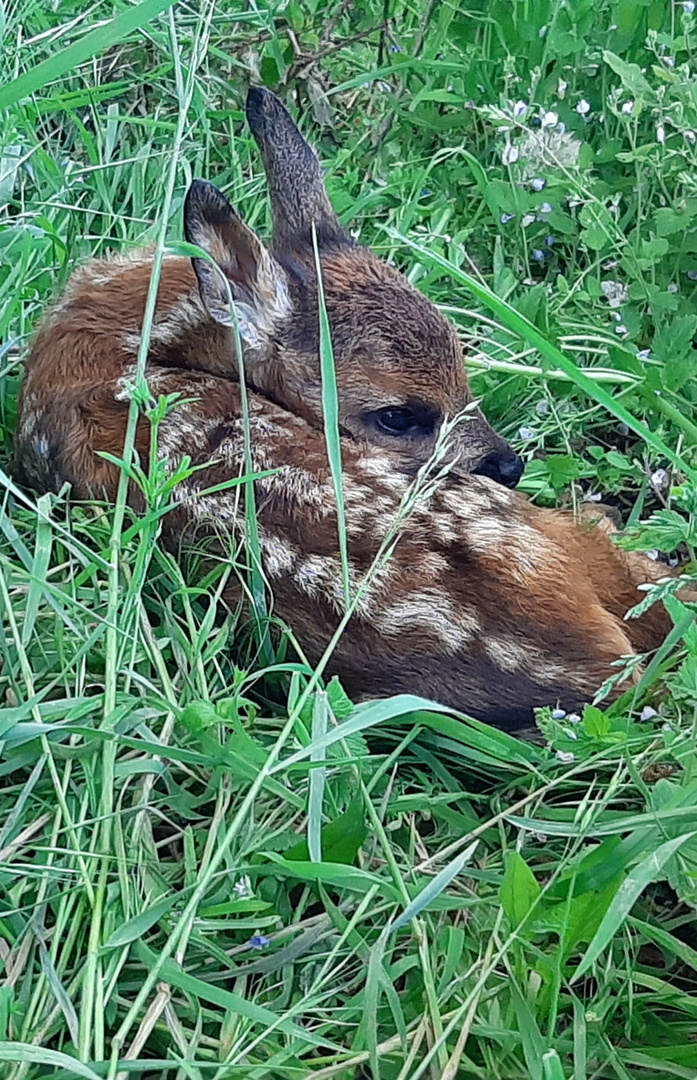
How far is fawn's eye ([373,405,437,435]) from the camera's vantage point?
259 cm

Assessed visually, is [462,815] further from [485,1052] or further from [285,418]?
[285,418]

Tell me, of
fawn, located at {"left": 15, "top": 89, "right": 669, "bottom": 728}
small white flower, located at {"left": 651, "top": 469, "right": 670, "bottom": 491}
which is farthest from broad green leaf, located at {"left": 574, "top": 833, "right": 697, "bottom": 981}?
small white flower, located at {"left": 651, "top": 469, "right": 670, "bottom": 491}

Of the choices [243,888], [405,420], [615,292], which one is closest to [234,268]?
[405,420]

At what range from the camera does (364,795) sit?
5.85 ft

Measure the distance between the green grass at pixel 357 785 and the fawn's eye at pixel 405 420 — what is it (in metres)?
0.21

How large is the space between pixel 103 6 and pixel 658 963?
284 centimetres

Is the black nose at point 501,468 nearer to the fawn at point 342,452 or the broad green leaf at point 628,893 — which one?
the fawn at point 342,452

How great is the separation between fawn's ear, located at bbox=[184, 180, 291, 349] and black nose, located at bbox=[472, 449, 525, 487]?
545 mm

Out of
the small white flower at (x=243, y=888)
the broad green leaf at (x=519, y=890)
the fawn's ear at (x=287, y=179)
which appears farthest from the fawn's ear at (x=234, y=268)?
the broad green leaf at (x=519, y=890)

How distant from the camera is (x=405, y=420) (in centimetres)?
260

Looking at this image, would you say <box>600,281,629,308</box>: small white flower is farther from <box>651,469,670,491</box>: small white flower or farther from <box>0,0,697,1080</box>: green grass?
<box>651,469,670,491</box>: small white flower

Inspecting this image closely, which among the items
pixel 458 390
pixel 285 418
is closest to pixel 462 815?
pixel 285 418

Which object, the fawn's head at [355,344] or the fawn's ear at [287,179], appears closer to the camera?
the fawn's head at [355,344]

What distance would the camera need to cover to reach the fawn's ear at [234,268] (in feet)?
7.96
